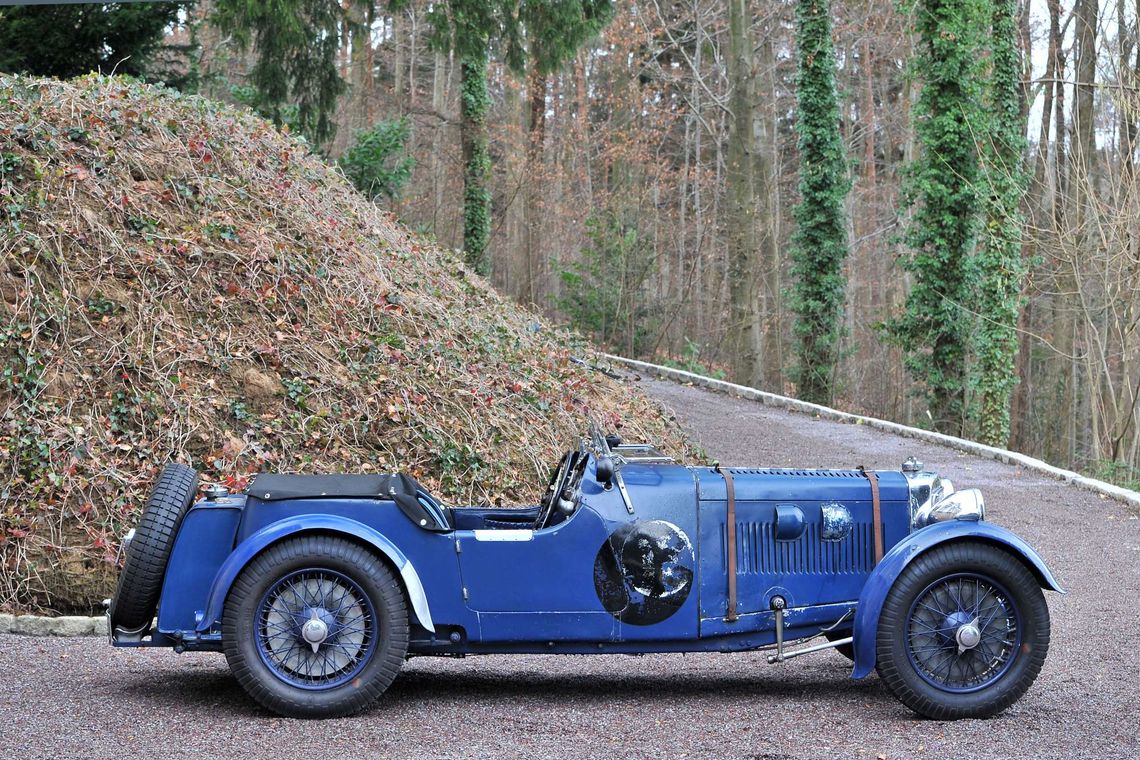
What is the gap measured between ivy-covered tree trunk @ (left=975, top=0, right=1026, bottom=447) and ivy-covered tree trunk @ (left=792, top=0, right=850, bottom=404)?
3.10 metres

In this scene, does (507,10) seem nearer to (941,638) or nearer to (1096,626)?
(1096,626)

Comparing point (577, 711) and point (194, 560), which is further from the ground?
point (194, 560)

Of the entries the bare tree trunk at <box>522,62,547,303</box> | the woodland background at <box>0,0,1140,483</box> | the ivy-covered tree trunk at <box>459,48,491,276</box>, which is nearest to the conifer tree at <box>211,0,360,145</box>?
the woodland background at <box>0,0,1140,483</box>

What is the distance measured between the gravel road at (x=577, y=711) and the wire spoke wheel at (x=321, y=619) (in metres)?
0.22

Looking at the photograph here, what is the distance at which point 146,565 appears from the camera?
5359 mm

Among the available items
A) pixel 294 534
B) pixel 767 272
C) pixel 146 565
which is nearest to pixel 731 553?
pixel 294 534

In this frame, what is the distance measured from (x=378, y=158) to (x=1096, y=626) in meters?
16.4

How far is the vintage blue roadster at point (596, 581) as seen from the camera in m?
5.24

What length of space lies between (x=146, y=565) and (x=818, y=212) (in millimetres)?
20909

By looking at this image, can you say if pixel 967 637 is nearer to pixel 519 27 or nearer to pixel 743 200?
pixel 519 27

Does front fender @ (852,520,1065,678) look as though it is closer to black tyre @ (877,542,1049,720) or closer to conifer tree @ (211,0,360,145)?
black tyre @ (877,542,1049,720)

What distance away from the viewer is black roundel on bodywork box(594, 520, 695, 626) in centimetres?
546

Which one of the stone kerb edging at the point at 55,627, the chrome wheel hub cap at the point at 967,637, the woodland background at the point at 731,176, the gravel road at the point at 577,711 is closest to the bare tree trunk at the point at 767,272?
the woodland background at the point at 731,176

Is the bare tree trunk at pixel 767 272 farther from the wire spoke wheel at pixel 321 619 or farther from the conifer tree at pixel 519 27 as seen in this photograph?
the wire spoke wheel at pixel 321 619
